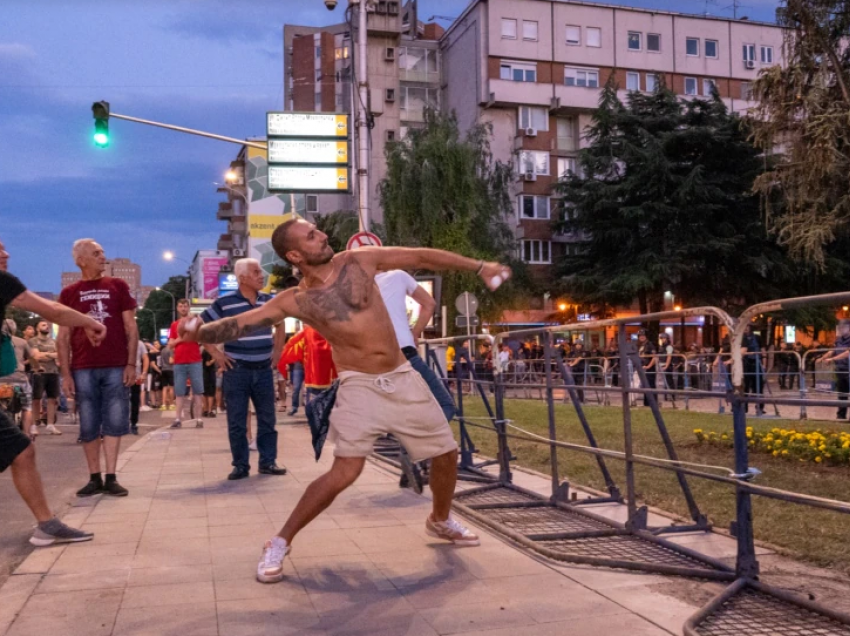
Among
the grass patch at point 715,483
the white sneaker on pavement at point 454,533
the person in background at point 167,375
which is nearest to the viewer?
the white sneaker on pavement at point 454,533

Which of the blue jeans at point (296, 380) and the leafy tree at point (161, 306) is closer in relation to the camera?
the blue jeans at point (296, 380)

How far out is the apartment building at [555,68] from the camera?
5438 centimetres

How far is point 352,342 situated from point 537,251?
164ft

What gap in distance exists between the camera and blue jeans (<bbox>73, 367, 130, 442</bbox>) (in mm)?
7438

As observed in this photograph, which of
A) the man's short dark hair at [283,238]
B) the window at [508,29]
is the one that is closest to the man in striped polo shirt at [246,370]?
the man's short dark hair at [283,238]

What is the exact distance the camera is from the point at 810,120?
24422 mm

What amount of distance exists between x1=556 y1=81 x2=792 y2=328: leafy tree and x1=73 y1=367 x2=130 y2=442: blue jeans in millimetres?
37542

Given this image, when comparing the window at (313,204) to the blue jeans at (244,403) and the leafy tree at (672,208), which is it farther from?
the blue jeans at (244,403)

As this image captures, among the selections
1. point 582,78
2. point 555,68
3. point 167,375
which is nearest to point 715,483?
point 167,375

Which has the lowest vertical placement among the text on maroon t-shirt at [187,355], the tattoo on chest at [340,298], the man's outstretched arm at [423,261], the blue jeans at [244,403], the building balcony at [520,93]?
the blue jeans at [244,403]

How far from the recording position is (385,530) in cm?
619

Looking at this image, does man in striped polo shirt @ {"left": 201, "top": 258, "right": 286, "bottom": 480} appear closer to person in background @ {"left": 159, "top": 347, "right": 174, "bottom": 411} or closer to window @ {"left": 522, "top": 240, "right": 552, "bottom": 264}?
person in background @ {"left": 159, "top": 347, "right": 174, "bottom": 411}

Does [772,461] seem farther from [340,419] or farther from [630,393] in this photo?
[340,419]

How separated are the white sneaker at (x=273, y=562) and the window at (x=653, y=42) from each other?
185 ft
